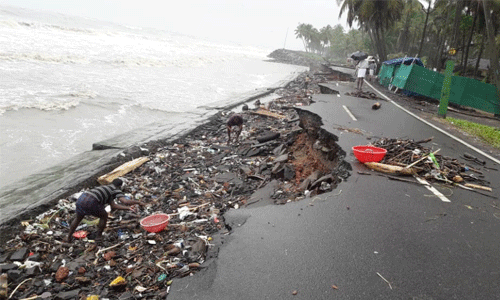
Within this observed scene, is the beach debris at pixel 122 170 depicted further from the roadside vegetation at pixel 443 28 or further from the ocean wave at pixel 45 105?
the roadside vegetation at pixel 443 28

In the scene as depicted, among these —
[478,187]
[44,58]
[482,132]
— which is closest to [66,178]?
[478,187]

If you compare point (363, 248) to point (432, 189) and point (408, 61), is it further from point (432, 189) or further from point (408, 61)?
point (408, 61)

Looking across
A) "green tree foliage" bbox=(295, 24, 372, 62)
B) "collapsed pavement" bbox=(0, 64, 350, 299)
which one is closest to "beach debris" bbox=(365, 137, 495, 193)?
"collapsed pavement" bbox=(0, 64, 350, 299)

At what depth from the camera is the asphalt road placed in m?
3.04

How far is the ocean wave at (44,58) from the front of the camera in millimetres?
19539

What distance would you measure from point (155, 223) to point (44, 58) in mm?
21915

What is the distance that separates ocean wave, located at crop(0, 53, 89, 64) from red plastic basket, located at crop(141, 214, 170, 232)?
20.5 meters

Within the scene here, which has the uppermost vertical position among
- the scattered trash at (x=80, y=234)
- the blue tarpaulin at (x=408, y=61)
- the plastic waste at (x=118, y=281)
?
the blue tarpaulin at (x=408, y=61)

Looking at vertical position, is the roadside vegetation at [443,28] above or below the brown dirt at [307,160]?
above

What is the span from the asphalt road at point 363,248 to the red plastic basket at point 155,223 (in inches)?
38.5

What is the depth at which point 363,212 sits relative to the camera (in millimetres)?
4477

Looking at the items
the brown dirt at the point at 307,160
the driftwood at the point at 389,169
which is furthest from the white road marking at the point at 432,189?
the brown dirt at the point at 307,160

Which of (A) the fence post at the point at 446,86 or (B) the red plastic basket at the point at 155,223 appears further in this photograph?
(A) the fence post at the point at 446,86

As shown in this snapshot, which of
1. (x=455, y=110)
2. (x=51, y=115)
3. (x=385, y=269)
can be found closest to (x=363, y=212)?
(x=385, y=269)
